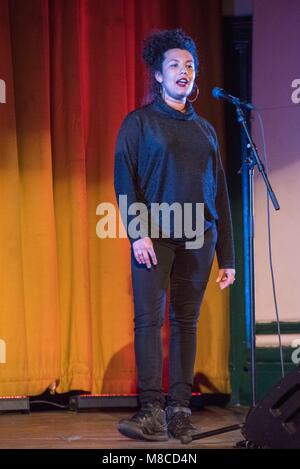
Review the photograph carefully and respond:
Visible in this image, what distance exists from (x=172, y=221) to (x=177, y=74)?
0.60 meters

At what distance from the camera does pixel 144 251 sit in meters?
2.91

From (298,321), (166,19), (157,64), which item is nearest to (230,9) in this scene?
(166,19)

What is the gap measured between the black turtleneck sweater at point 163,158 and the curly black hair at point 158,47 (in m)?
0.14

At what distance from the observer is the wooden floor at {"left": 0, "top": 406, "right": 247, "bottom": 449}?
2926 millimetres

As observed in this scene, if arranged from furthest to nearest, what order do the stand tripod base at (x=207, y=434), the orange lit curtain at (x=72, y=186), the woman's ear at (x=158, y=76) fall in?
the orange lit curtain at (x=72, y=186) < the woman's ear at (x=158, y=76) < the stand tripod base at (x=207, y=434)

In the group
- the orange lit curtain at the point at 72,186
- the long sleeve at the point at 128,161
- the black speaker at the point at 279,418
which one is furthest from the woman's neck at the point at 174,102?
the black speaker at the point at 279,418

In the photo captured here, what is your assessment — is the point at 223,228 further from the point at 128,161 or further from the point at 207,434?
the point at 207,434

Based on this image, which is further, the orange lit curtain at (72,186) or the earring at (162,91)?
the orange lit curtain at (72,186)

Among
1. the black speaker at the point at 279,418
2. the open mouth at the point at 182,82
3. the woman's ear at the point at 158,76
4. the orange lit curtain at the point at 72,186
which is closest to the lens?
the black speaker at the point at 279,418

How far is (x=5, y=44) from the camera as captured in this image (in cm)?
357

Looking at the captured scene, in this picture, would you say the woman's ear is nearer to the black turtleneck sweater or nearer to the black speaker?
the black turtleneck sweater

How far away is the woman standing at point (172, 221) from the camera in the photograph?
9.70 feet

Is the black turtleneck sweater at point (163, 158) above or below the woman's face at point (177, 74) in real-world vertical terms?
below

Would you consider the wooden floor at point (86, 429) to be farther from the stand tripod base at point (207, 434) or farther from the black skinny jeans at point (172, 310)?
the black skinny jeans at point (172, 310)
